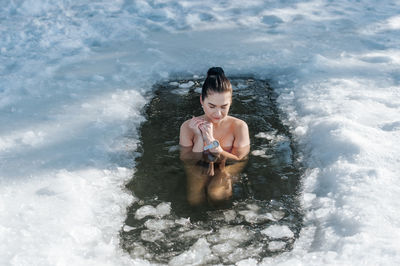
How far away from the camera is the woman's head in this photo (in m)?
3.71

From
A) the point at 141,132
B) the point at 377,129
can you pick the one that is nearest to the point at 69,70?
the point at 141,132

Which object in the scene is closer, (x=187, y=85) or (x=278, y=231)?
(x=278, y=231)

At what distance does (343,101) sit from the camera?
489cm

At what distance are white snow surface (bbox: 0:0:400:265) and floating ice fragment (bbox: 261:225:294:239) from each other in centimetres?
10

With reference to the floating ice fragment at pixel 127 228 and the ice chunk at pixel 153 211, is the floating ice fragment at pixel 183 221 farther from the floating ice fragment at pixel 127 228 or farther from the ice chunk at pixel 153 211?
the floating ice fragment at pixel 127 228

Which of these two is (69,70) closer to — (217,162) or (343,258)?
(217,162)

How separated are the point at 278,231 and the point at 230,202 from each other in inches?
18.5

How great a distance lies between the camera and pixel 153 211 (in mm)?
3479

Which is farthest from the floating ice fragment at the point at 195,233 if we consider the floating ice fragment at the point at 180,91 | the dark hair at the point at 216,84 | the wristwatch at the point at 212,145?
the floating ice fragment at the point at 180,91

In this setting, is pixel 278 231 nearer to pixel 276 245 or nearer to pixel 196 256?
pixel 276 245

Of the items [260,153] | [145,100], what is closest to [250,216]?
[260,153]

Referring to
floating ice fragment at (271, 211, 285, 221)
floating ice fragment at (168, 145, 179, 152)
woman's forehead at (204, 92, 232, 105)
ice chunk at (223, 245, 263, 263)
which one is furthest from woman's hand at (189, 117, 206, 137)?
ice chunk at (223, 245, 263, 263)

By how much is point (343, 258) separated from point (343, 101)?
243 cm

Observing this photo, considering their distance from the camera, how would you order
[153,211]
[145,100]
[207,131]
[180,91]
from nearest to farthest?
[153,211] → [207,131] → [145,100] → [180,91]
